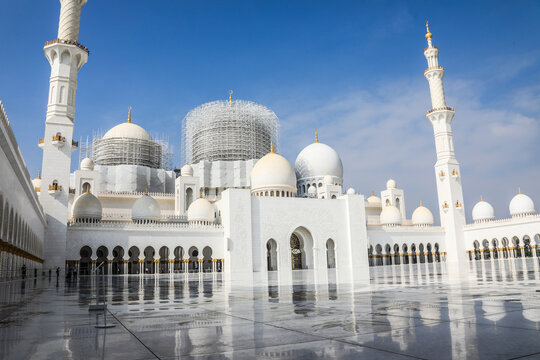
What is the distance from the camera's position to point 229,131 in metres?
33.4

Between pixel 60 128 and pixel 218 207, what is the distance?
10079 millimetres

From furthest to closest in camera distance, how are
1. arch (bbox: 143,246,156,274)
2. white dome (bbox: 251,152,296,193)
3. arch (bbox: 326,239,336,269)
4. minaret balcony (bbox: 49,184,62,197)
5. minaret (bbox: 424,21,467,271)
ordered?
minaret (bbox: 424,21,467,271) → white dome (bbox: 251,152,296,193) → arch (bbox: 326,239,336,269) → arch (bbox: 143,246,156,274) → minaret balcony (bbox: 49,184,62,197)

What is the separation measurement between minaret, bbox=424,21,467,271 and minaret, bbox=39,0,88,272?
23.7 meters

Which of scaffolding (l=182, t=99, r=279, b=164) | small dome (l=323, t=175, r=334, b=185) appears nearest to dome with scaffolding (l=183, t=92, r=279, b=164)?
scaffolding (l=182, t=99, r=279, b=164)

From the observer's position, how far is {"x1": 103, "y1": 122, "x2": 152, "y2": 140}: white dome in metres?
33.0

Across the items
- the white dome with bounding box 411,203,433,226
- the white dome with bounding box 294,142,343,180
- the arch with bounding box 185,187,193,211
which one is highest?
the white dome with bounding box 294,142,343,180

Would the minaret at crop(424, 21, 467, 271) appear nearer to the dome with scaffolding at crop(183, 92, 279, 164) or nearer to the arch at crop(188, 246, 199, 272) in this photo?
the dome with scaffolding at crop(183, 92, 279, 164)

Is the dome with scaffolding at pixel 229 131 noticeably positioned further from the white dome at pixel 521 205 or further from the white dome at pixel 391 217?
the white dome at pixel 521 205

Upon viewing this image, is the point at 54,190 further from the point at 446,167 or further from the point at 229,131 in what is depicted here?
the point at 446,167

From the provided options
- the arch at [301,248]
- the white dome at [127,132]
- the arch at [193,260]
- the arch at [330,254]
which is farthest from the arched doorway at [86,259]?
the arch at [330,254]

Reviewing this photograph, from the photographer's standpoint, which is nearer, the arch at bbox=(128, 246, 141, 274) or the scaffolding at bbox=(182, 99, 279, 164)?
the arch at bbox=(128, 246, 141, 274)

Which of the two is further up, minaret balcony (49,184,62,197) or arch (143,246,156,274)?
minaret balcony (49,184,62,197)

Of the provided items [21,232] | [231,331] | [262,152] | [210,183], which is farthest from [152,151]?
[231,331]

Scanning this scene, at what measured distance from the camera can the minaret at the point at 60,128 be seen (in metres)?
20.4
